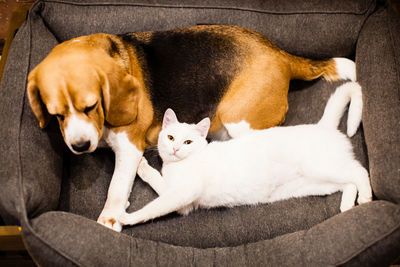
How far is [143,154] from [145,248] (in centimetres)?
66

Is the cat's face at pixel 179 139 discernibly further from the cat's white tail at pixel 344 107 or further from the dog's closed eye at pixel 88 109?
the cat's white tail at pixel 344 107

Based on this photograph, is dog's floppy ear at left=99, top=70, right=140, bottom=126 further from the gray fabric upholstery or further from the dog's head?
the gray fabric upholstery

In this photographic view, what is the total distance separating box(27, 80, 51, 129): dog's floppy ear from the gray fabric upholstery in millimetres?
93

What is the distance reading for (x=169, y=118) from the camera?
1.94m

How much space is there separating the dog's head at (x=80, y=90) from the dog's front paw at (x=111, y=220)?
0.42 metres

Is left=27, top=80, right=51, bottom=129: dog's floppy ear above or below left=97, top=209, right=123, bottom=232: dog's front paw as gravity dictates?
above

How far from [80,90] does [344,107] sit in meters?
1.55

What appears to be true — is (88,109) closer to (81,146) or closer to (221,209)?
(81,146)

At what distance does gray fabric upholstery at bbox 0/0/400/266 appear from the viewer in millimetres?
1608

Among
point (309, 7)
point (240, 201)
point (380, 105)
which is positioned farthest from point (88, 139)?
point (309, 7)

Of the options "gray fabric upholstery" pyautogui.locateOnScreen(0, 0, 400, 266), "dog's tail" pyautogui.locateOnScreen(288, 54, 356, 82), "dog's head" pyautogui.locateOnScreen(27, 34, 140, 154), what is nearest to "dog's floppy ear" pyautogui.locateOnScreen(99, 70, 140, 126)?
"dog's head" pyautogui.locateOnScreen(27, 34, 140, 154)

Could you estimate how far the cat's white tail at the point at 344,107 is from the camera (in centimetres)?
203

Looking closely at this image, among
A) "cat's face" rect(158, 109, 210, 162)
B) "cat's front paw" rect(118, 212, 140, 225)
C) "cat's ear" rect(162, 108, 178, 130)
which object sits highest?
"cat's ear" rect(162, 108, 178, 130)

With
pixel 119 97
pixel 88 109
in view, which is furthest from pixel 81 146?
pixel 119 97
